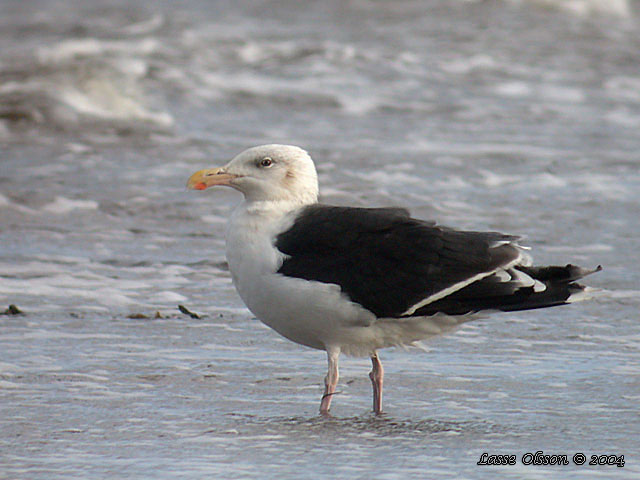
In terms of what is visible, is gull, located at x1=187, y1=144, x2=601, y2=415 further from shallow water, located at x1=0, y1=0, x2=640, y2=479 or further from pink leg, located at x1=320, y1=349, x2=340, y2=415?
shallow water, located at x1=0, y1=0, x2=640, y2=479

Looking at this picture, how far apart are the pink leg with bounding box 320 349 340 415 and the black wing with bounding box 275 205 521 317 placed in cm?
28

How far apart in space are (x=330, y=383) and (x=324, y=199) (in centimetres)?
496

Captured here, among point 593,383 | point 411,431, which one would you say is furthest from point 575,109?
point 411,431

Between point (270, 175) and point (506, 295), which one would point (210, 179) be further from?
point (506, 295)

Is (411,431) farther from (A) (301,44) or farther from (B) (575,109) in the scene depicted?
(A) (301,44)

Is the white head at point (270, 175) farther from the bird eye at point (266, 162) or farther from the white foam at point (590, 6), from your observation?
the white foam at point (590, 6)

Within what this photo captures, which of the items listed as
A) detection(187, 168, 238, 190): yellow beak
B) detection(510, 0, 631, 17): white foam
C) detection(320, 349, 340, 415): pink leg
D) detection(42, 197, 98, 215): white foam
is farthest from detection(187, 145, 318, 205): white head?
detection(510, 0, 631, 17): white foam

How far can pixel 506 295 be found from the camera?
16.7 feet

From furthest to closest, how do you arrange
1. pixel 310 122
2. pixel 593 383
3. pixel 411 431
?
pixel 310 122, pixel 593 383, pixel 411 431

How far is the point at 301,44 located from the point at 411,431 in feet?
44.5

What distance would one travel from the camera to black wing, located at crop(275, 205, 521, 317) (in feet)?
16.8

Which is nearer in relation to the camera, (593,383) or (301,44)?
(593,383)

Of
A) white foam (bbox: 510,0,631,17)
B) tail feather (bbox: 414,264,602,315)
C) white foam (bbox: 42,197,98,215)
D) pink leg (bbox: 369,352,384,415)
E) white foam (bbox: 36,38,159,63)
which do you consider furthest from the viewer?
white foam (bbox: 510,0,631,17)

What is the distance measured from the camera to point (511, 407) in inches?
207
